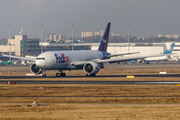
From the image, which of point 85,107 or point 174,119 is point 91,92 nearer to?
point 85,107

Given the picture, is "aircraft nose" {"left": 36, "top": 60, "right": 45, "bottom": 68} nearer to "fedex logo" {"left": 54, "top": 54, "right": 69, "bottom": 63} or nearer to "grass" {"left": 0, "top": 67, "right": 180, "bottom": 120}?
"fedex logo" {"left": 54, "top": 54, "right": 69, "bottom": 63}

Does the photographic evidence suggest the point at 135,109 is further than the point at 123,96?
No

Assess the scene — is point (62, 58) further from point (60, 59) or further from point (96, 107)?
point (96, 107)

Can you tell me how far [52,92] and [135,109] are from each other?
14719 millimetres

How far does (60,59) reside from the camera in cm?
6359

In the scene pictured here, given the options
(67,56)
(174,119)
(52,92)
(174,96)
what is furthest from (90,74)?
(174,119)

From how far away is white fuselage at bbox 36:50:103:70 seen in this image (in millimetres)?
61625

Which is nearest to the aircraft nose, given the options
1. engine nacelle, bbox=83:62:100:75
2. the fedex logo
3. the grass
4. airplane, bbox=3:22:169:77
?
airplane, bbox=3:22:169:77

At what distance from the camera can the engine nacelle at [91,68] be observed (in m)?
62.3

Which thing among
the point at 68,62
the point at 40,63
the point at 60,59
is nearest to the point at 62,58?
the point at 60,59

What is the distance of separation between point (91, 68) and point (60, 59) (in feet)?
21.0

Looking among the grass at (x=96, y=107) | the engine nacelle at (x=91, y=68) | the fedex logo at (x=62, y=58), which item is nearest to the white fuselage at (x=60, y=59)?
the fedex logo at (x=62, y=58)

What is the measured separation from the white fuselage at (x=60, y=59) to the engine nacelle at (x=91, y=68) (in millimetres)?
2832

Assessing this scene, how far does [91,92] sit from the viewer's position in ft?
124
